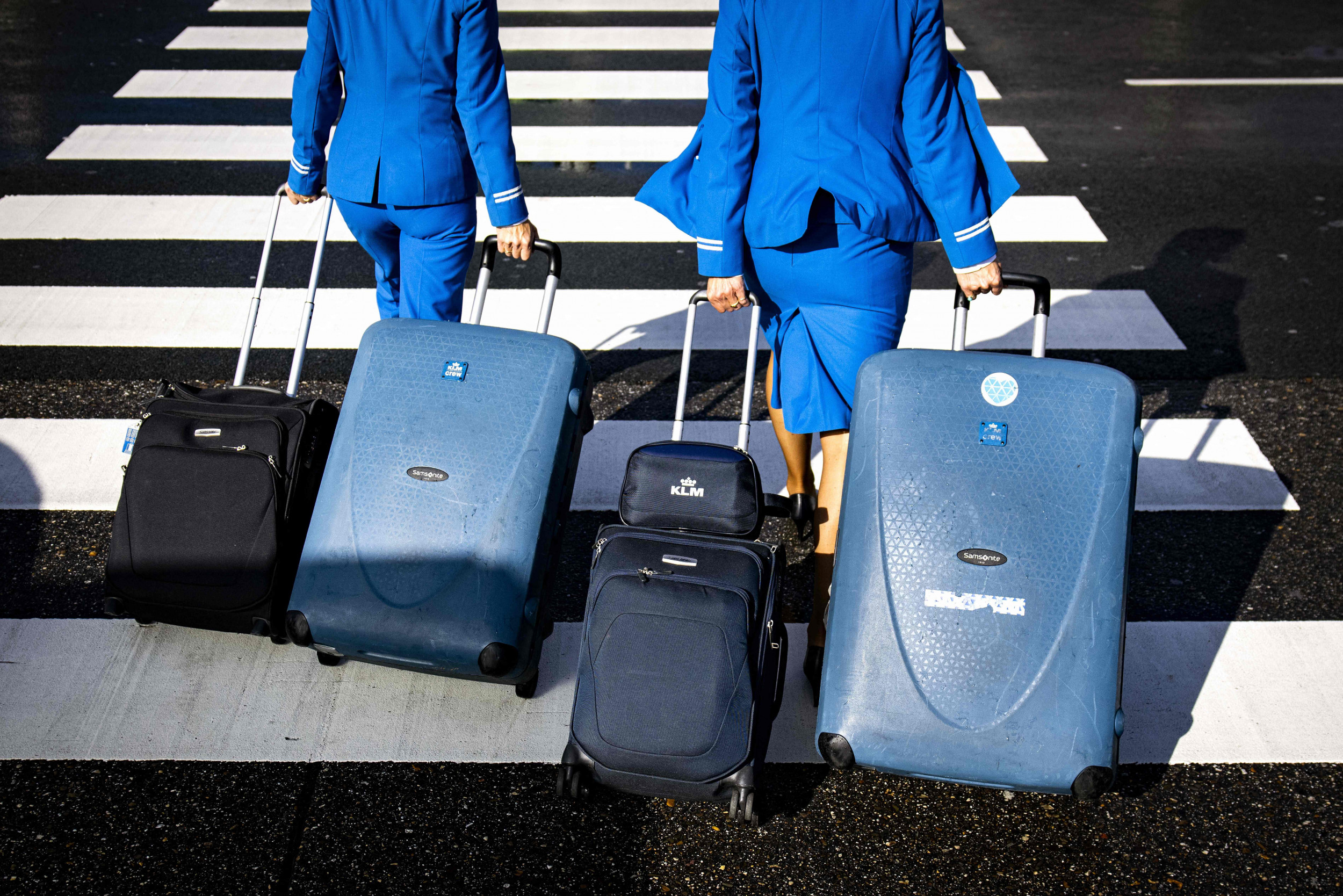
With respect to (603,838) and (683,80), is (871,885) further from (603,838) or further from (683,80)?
(683,80)

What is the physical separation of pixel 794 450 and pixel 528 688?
116cm

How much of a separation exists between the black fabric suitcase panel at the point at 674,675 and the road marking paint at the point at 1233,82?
697 cm

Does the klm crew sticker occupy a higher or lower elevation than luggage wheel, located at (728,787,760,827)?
higher

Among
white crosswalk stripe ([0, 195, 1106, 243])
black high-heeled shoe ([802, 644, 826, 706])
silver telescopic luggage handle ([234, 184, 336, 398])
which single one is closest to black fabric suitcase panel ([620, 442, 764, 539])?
black high-heeled shoe ([802, 644, 826, 706])

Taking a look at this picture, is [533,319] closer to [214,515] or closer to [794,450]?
[794,450]

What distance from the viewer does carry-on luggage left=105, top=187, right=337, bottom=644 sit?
9.82 feet

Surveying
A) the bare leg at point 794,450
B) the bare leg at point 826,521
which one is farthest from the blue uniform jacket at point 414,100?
the bare leg at point 826,521

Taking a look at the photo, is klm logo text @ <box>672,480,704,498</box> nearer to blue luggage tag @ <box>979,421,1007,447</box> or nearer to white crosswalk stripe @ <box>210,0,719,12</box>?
blue luggage tag @ <box>979,421,1007,447</box>

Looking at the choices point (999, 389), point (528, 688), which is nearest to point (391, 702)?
point (528, 688)

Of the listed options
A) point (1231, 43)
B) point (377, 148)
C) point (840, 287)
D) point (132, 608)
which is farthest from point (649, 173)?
point (1231, 43)

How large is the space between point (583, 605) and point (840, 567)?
1091 millimetres

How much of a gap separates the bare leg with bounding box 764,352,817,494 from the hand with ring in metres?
0.33

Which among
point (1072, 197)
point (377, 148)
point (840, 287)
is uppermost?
point (377, 148)

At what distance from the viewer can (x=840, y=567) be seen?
105 inches
